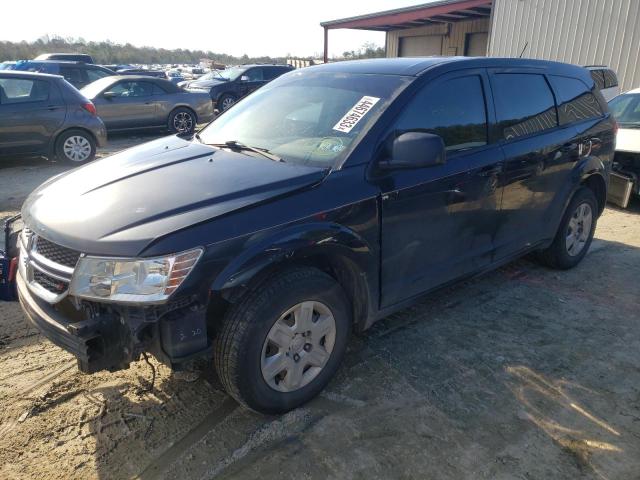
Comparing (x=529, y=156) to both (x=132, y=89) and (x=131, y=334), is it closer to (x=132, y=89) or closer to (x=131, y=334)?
(x=131, y=334)

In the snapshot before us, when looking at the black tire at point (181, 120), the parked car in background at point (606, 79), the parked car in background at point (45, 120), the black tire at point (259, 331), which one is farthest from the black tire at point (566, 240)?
the black tire at point (181, 120)

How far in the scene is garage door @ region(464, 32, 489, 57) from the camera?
70.3 feet

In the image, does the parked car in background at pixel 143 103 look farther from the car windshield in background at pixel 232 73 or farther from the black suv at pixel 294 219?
the black suv at pixel 294 219

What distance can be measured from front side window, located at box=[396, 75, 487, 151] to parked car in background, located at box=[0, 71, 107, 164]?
7331 millimetres

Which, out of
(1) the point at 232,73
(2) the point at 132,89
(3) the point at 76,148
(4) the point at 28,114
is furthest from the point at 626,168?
(1) the point at 232,73

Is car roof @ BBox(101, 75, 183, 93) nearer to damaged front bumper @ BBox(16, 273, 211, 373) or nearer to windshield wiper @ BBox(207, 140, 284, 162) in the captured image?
windshield wiper @ BBox(207, 140, 284, 162)

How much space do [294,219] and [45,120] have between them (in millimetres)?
7540

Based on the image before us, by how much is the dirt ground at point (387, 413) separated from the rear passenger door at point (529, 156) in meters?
0.73

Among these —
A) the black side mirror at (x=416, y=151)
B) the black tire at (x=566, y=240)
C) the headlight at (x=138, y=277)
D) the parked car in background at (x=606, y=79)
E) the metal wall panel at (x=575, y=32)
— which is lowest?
the black tire at (x=566, y=240)

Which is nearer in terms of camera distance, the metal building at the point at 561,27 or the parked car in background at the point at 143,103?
the parked car in background at the point at 143,103

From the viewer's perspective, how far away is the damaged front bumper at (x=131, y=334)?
2227 mm

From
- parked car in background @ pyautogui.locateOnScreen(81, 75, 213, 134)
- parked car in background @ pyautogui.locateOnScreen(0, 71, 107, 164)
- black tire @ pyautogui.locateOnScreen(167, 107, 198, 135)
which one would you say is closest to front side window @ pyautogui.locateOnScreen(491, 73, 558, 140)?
parked car in background @ pyautogui.locateOnScreen(0, 71, 107, 164)

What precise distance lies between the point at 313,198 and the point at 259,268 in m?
0.49

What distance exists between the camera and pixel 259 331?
245 cm
